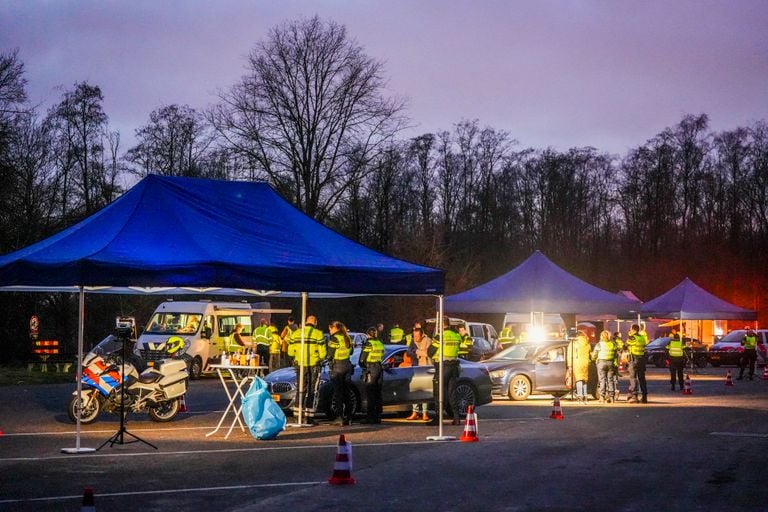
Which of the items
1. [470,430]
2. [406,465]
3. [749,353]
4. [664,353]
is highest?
[749,353]

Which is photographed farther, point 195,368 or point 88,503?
point 195,368

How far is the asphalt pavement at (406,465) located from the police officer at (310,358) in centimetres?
59

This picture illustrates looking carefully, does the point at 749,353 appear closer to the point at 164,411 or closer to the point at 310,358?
the point at 310,358

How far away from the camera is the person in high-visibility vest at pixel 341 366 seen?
1864cm

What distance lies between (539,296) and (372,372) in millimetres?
9967

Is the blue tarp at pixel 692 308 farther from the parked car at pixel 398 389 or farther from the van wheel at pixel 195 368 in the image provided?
the parked car at pixel 398 389

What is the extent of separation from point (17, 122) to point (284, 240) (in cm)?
3233

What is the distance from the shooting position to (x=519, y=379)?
1028 inches

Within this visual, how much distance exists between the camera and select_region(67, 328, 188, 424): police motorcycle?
1809 centimetres

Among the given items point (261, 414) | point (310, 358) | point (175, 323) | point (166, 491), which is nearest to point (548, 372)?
point (310, 358)

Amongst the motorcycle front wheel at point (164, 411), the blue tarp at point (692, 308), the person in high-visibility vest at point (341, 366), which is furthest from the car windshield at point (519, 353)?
the blue tarp at point (692, 308)

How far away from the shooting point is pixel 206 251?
15125 mm

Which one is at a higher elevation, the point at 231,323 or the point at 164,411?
the point at 231,323

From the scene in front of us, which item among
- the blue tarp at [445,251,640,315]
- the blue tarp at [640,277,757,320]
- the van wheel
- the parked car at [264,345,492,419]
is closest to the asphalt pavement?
the parked car at [264,345,492,419]
